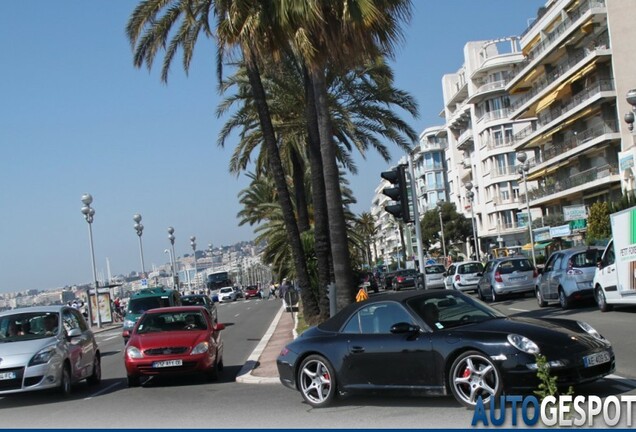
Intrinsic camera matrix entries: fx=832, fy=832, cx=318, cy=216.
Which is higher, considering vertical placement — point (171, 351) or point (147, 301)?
point (147, 301)

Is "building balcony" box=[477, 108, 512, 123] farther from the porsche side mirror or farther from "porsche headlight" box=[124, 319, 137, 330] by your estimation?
the porsche side mirror

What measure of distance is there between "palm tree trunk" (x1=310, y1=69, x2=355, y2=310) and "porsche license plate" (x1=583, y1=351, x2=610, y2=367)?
31.2 ft

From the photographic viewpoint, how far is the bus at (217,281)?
110m

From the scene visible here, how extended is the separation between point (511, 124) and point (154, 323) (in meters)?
70.0

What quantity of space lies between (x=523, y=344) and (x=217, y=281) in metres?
103

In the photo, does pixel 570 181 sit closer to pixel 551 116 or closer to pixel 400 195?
pixel 551 116

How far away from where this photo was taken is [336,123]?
3288 cm

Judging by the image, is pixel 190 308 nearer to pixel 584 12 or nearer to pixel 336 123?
pixel 336 123

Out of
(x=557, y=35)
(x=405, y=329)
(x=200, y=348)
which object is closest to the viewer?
(x=405, y=329)

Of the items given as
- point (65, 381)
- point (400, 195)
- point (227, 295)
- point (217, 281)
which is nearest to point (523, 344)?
point (400, 195)

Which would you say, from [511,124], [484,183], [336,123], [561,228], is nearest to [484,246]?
[484,183]

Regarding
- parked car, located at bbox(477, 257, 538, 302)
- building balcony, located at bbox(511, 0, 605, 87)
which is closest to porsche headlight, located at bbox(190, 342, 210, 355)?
parked car, located at bbox(477, 257, 538, 302)

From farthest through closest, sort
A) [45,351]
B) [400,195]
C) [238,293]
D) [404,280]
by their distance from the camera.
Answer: [238,293] → [404,280] → [400,195] → [45,351]

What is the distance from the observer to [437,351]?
9.48m
